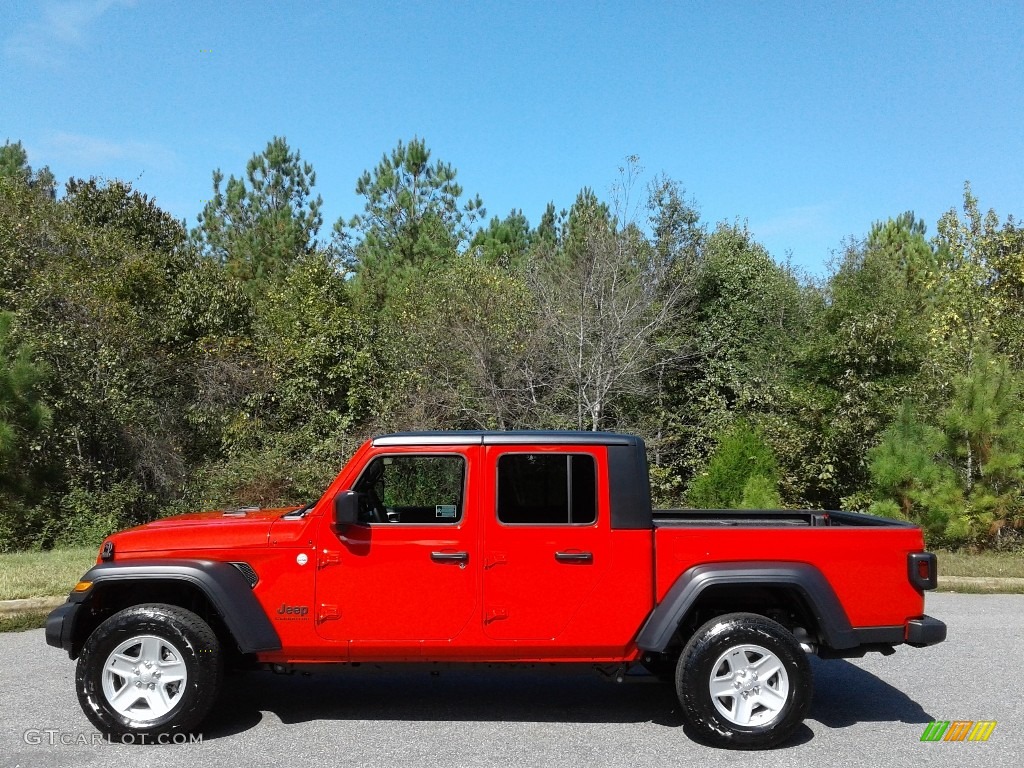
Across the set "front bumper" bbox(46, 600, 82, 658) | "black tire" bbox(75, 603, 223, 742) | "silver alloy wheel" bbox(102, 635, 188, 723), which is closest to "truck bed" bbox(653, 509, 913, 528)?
"black tire" bbox(75, 603, 223, 742)

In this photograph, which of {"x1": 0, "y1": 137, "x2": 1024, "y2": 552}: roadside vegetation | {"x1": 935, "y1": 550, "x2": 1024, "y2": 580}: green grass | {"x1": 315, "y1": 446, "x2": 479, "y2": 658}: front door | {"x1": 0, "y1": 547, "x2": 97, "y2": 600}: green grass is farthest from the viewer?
{"x1": 0, "y1": 137, "x2": 1024, "y2": 552}: roadside vegetation

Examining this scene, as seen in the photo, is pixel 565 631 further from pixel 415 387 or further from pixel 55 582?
pixel 415 387

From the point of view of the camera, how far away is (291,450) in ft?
57.0

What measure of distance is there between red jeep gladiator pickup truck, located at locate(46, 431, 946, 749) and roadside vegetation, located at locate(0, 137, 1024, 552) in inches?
330

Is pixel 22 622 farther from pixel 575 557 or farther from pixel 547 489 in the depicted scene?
pixel 575 557

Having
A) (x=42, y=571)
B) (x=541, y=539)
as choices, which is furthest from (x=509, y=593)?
(x=42, y=571)

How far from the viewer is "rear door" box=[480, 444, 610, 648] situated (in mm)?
5332

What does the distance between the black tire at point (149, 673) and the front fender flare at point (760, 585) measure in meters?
2.59

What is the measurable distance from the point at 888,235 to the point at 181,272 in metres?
30.2

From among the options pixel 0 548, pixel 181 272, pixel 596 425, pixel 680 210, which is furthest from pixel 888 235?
pixel 0 548

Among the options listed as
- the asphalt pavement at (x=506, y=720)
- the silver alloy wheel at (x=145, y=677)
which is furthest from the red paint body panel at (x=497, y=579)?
the silver alloy wheel at (x=145, y=677)

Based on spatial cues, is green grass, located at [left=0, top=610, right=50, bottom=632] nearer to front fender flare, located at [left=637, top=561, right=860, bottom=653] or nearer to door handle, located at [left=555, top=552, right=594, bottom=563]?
door handle, located at [left=555, top=552, right=594, bottom=563]

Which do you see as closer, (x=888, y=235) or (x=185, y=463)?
(x=185, y=463)

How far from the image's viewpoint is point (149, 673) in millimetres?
5270
